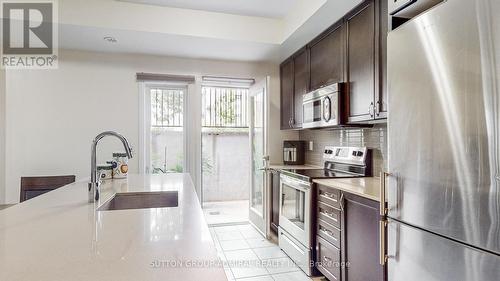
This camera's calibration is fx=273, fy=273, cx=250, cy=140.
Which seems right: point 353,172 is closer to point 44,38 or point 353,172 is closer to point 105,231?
point 105,231

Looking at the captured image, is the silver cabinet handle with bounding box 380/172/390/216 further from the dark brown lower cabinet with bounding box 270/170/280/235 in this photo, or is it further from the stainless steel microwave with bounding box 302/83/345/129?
the dark brown lower cabinet with bounding box 270/170/280/235

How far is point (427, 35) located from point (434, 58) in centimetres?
13

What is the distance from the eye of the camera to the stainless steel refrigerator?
1027mm

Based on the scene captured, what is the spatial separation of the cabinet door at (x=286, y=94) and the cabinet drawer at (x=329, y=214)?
1.48m

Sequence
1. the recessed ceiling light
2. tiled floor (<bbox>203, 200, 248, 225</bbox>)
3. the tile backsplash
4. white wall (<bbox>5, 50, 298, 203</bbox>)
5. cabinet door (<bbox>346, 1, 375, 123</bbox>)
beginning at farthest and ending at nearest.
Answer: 1. tiled floor (<bbox>203, 200, 248, 225</bbox>)
2. white wall (<bbox>5, 50, 298, 203</bbox>)
3. the recessed ceiling light
4. the tile backsplash
5. cabinet door (<bbox>346, 1, 375, 123</bbox>)

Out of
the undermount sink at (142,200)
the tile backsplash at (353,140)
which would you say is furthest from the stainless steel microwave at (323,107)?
the undermount sink at (142,200)

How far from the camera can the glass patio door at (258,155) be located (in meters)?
3.49

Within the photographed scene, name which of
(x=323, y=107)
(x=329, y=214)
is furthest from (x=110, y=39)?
(x=329, y=214)

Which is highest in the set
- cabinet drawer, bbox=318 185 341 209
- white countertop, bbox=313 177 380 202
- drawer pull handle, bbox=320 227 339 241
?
white countertop, bbox=313 177 380 202

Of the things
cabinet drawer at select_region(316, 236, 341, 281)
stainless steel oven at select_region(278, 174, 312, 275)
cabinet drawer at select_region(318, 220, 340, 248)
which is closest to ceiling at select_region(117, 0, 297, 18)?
stainless steel oven at select_region(278, 174, 312, 275)

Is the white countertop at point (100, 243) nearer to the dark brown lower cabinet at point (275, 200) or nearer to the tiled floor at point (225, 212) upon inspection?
the dark brown lower cabinet at point (275, 200)

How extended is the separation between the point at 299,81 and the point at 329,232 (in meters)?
1.85

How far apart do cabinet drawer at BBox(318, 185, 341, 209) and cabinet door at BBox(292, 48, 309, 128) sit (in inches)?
44.1

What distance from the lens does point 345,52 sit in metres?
2.42
